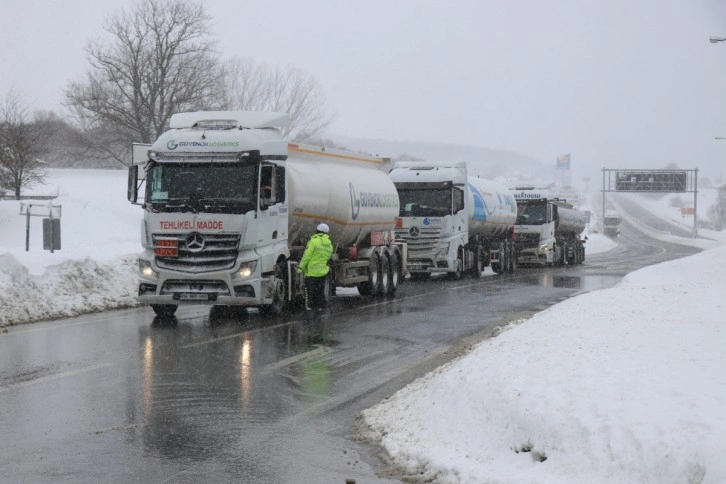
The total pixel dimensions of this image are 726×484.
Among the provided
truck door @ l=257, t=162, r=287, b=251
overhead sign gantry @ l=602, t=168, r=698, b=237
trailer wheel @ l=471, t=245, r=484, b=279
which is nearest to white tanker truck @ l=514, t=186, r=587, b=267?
trailer wheel @ l=471, t=245, r=484, b=279

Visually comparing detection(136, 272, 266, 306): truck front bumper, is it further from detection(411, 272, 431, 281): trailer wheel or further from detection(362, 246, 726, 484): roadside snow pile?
detection(411, 272, 431, 281): trailer wheel

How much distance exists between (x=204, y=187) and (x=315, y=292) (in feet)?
12.6

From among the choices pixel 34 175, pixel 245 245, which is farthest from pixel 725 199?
pixel 245 245

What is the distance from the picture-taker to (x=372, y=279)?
78.2ft

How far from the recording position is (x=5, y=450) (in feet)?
24.9

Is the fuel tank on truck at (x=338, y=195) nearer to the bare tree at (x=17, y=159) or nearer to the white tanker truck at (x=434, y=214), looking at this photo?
the white tanker truck at (x=434, y=214)

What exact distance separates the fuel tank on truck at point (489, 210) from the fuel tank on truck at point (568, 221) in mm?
7212

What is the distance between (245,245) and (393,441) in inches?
373

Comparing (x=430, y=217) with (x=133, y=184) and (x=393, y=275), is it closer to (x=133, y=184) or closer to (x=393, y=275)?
(x=393, y=275)

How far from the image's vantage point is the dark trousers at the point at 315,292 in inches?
776

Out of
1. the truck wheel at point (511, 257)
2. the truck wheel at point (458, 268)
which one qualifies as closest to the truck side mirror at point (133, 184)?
the truck wheel at point (458, 268)

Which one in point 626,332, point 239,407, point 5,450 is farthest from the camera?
point 626,332

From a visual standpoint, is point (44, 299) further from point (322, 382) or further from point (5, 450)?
point (5, 450)

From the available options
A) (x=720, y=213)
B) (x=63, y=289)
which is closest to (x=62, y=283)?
(x=63, y=289)
